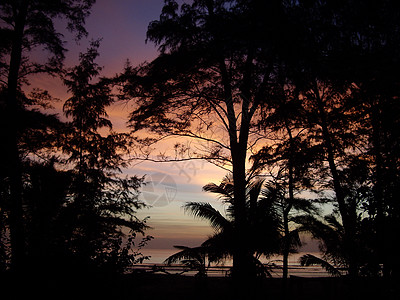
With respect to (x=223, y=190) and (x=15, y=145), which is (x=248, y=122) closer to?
(x=223, y=190)

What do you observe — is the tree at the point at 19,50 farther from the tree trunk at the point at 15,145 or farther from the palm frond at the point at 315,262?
the palm frond at the point at 315,262

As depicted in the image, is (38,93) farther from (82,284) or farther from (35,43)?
(82,284)

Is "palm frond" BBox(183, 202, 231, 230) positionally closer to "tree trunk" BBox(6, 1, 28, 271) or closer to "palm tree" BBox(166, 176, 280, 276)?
"palm tree" BBox(166, 176, 280, 276)

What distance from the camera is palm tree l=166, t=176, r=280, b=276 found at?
11.4m

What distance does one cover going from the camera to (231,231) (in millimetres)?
11625

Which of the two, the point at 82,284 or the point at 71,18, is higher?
the point at 71,18

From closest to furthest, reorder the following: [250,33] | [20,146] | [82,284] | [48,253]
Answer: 1. [82,284]
2. [48,253]
3. [250,33]
4. [20,146]

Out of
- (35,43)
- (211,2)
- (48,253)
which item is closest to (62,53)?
(35,43)

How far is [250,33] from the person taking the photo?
863 cm

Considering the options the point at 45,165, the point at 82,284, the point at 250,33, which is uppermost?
the point at 250,33

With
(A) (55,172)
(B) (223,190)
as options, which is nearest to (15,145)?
(A) (55,172)

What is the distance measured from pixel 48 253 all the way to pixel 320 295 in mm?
12745

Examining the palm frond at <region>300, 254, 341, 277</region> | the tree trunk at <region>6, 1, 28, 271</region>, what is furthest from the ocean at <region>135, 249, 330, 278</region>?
the tree trunk at <region>6, 1, 28, 271</region>

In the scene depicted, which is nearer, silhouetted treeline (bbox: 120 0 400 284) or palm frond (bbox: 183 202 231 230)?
silhouetted treeline (bbox: 120 0 400 284)
